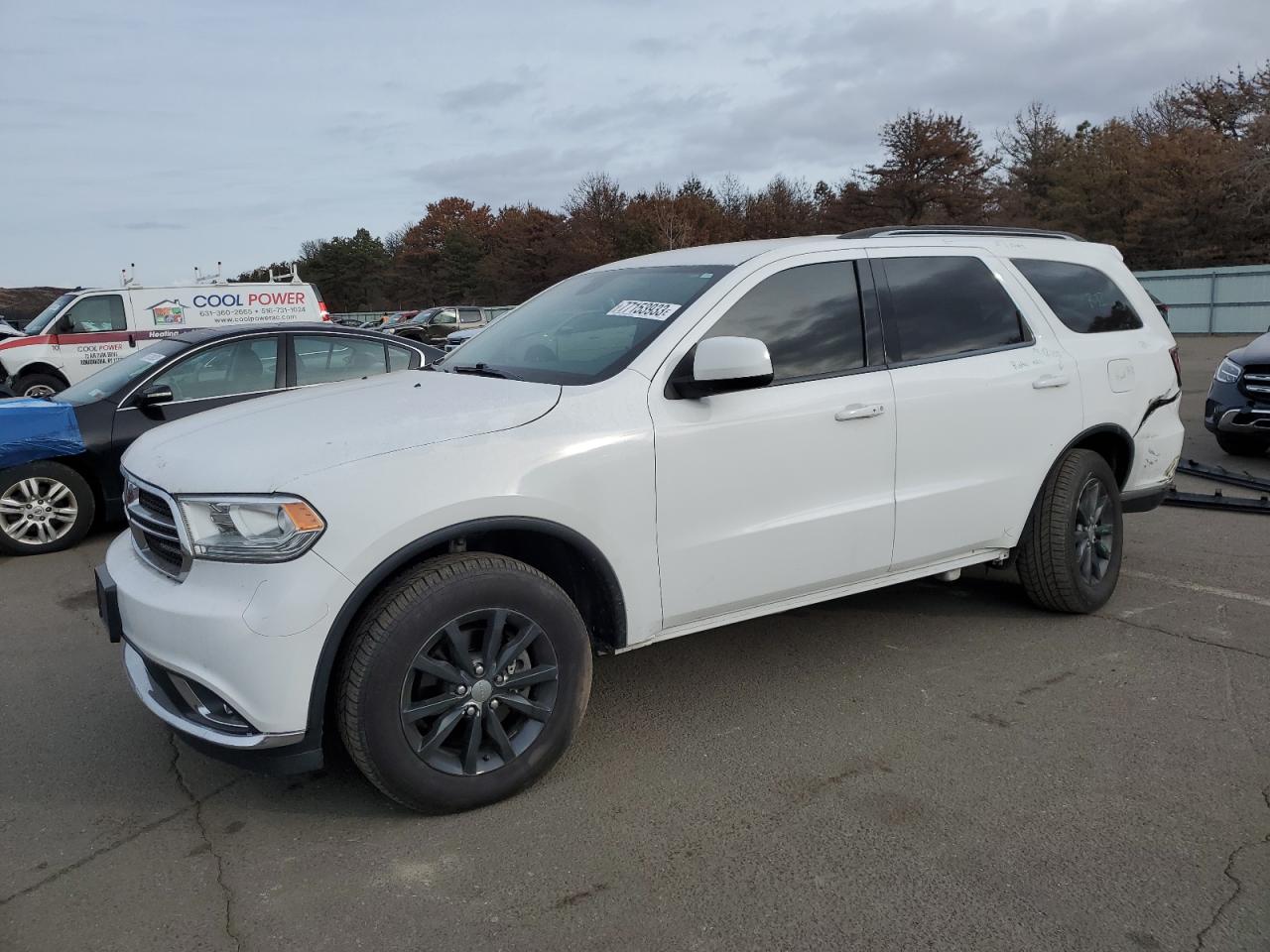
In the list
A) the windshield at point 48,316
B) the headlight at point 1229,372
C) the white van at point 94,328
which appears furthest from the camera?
the windshield at point 48,316

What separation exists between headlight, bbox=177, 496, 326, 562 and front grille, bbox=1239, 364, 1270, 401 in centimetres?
848

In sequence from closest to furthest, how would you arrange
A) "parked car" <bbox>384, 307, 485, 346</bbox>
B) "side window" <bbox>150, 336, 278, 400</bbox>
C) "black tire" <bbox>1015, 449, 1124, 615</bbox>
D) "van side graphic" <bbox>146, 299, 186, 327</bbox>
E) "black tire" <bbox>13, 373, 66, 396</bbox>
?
1. "black tire" <bbox>1015, 449, 1124, 615</bbox>
2. "side window" <bbox>150, 336, 278, 400</bbox>
3. "black tire" <bbox>13, 373, 66, 396</bbox>
4. "van side graphic" <bbox>146, 299, 186, 327</bbox>
5. "parked car" <bbox>384, 307, 485, 346</bbox>

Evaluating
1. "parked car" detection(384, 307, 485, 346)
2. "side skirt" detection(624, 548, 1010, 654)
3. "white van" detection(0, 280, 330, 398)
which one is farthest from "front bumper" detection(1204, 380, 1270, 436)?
"parked car" detection(384, 307, 485, 346)

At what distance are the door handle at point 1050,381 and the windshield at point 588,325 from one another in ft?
5.38

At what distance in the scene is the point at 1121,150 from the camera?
39.1m

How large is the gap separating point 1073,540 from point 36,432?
643 centimetres

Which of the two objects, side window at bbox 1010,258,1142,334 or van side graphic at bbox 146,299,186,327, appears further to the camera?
van side graphic at bbox 146,299,186,327

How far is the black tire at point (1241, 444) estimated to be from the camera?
903 centimetres

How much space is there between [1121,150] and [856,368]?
41542mm

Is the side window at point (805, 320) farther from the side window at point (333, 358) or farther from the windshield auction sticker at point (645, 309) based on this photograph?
the side window at point (333, 358)

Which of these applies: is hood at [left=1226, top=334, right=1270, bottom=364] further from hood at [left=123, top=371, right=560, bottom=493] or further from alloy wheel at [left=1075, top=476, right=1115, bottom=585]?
hood at [left=123, top=371, right=560, bottom=493]

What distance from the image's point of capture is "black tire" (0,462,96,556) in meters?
6.67

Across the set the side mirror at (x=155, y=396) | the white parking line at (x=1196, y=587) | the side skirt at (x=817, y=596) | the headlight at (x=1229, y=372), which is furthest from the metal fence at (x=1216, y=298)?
the side mirror at (x=155, y=396)

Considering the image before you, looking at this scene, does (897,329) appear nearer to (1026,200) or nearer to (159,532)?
(159,532)
